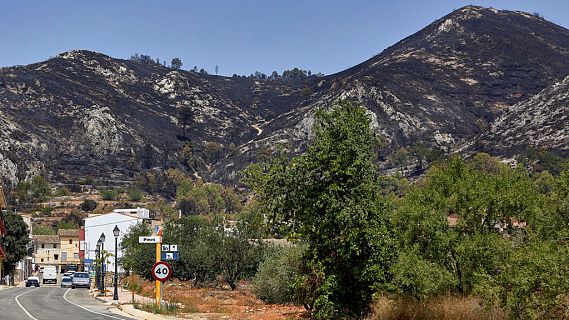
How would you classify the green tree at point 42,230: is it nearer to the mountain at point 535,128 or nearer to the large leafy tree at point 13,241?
the large leafy tree at point 13,241

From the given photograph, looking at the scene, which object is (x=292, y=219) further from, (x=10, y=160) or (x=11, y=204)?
(x=10, y=160)

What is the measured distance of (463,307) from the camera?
68.4 feet

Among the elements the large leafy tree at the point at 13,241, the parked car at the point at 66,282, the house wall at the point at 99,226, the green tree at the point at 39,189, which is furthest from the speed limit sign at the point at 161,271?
the green tree at the point at 39,189

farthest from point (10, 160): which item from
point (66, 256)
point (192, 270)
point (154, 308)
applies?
point (154, 308)

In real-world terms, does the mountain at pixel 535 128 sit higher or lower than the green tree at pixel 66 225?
higher

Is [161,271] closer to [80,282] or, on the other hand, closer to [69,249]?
[80,282]

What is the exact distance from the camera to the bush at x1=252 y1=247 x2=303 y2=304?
126ft

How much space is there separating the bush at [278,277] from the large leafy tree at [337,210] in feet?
35.8

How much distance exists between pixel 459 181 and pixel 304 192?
5.17 meters

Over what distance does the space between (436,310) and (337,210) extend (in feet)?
15.8

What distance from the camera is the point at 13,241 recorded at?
295 feet

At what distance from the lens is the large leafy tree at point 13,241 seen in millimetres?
87150

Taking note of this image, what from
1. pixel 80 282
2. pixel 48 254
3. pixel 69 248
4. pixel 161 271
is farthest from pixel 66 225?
pixel 161 271

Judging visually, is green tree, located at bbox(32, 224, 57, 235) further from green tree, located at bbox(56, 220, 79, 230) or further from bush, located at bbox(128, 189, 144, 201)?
bush, located at bbox(128, 189, 144, 201)
